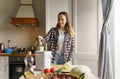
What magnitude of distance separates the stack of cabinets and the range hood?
0.81 m

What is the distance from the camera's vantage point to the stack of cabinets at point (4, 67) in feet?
14.1

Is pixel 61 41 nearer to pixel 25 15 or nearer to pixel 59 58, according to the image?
pixel 59 58

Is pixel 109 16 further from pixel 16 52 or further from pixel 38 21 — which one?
pixel 16 52

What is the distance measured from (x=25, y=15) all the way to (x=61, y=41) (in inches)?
79.0

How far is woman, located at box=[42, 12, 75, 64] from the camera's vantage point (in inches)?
108

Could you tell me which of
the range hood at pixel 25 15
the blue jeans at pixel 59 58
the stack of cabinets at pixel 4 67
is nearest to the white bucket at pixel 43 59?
the blue jeans at pixel 59 58

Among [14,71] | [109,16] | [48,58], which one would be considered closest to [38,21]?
[14,71]

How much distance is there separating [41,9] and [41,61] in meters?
2.91

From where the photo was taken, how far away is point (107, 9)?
3.12m

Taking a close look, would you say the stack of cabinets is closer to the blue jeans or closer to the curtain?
the blue jeans

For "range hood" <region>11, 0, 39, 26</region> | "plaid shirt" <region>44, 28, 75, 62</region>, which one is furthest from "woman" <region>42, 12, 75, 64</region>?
"range hood" <region>11, 0, 39, 26</region>

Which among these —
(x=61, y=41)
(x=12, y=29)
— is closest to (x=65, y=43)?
(x=61, y=41)

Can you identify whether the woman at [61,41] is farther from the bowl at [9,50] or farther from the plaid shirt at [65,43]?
the bowl at [9,50]

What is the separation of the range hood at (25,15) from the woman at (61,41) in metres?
1.73
